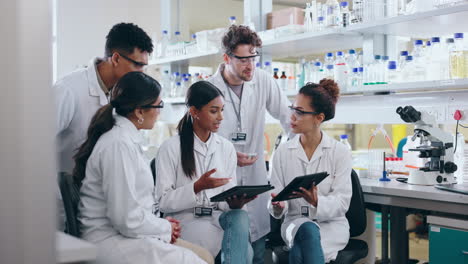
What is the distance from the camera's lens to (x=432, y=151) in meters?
2.56

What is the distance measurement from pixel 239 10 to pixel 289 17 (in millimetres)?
3113

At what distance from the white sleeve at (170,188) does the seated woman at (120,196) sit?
29 centimetres

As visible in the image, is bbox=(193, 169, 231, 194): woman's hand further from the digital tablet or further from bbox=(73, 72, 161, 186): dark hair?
the digital tablet

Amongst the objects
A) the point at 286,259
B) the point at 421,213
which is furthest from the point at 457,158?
the point at 286,259

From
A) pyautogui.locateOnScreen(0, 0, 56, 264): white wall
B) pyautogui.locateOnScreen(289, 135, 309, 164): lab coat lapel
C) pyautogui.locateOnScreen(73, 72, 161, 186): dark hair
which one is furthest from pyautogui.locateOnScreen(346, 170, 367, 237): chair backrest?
pyautogui.locateOnScreen(0, 0, 56, 264): white wall

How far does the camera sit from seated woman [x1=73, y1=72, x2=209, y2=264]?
1726 mm

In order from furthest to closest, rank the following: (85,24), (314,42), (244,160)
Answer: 1. (85,24)
2. (314,42)
3. (244,160)

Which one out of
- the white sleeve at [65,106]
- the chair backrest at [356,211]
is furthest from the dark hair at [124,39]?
the chair backrest at [356,211]

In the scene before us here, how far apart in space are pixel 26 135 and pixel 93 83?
1824 millimetres

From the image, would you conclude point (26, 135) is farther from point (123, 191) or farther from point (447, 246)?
point (447, 246)

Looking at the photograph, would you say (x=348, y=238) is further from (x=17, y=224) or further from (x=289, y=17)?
(x=17, y=224)

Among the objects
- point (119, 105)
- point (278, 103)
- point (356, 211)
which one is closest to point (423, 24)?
point (278, 103)

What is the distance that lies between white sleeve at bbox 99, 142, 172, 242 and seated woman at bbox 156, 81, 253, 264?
A: 0.44 m

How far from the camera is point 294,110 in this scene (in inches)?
102
